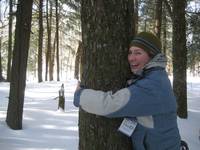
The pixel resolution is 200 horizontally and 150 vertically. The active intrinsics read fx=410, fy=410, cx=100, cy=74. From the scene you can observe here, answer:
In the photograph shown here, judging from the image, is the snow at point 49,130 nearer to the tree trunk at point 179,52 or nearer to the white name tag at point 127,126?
the tree trunk at point 179,52

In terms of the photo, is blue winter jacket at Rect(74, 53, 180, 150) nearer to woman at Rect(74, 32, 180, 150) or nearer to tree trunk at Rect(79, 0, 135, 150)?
woman at Rect(74, 32, 180, 150)

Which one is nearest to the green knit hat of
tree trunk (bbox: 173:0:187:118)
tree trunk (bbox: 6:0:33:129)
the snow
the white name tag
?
the white name tag

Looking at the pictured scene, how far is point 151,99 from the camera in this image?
3.23 m

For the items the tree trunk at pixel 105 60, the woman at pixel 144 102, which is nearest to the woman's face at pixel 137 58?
the woman at pixel 144 102

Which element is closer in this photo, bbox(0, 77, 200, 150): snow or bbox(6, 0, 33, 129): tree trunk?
bbox(0, 77, 200, 150): snow

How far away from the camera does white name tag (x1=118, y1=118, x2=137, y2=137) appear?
3.36 metres

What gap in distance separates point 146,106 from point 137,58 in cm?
44

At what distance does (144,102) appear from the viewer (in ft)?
10.5

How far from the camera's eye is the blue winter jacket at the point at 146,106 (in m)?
3.21

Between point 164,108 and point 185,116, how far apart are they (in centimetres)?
876

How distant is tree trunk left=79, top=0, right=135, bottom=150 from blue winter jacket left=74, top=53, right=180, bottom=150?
223mm

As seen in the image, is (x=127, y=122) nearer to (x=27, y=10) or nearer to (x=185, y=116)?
(x=27, y=10)

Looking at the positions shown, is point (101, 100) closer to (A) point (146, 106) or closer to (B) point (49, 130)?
(A) point (146, 106)

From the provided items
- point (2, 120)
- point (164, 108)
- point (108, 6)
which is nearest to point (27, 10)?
point (2, 120)
